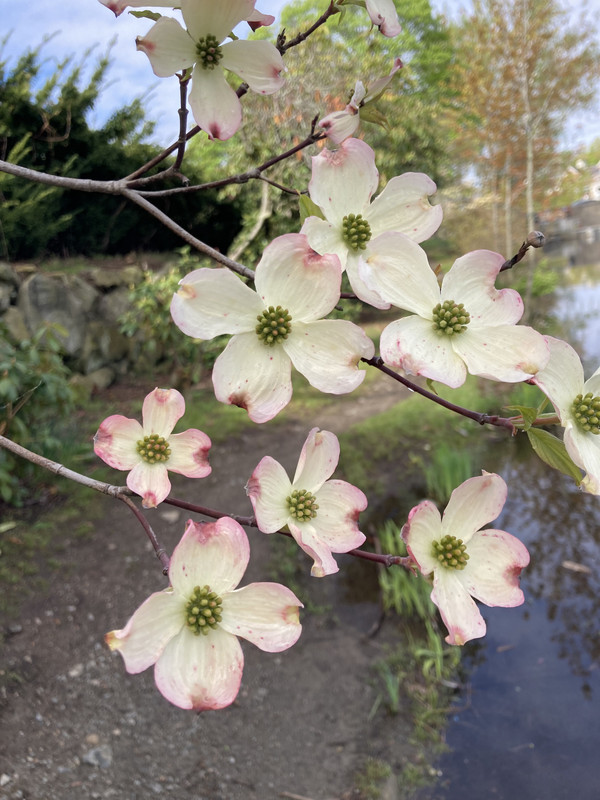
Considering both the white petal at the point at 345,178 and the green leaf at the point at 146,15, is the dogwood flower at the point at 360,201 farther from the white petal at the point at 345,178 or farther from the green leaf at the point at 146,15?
the green leaf at the point at 146,15

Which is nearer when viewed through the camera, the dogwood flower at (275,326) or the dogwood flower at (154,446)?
the dogwood flower at (275,326)

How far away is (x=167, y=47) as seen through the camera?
15.3 inches

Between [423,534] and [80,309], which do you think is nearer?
[423,534]

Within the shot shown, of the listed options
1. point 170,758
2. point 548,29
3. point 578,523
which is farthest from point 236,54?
point 548,29

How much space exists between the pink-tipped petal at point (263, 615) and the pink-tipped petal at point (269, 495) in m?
0.04

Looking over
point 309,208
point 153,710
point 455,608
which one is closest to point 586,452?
point 455,608

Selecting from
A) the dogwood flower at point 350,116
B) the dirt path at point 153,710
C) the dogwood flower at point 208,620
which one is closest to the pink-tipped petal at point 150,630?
the dogwood flower at point 208,620

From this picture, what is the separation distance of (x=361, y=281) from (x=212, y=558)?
0.19 m

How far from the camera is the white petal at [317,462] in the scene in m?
0.40

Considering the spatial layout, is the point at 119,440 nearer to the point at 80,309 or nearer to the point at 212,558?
the point at 212,558

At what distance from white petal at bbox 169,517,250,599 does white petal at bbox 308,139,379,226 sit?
0.21 meters

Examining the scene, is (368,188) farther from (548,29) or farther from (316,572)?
(548,29)

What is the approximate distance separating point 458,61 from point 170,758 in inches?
345

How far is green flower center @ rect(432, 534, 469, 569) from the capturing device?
37 centimetres
